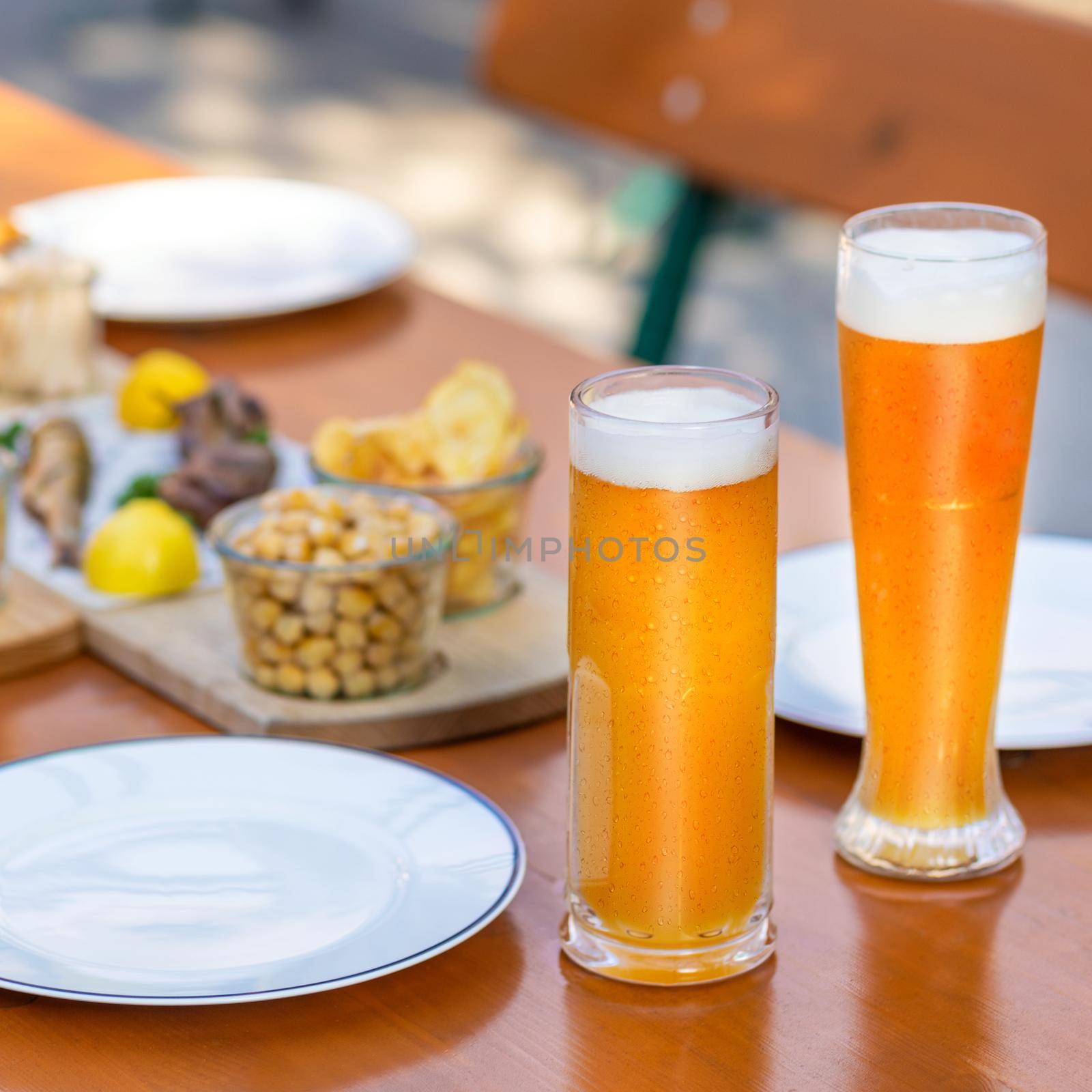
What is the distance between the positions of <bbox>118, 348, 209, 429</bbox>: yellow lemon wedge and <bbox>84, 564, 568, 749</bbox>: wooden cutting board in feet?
0.94

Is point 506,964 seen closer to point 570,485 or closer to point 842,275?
point 570,485

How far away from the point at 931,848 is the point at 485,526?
1.21 feet

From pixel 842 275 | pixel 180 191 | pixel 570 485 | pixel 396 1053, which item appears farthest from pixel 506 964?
pixel 180 191

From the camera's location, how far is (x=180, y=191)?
1.84m

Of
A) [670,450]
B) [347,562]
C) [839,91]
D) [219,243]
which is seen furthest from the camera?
[839,91]

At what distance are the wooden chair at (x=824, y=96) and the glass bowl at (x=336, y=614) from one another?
93cm

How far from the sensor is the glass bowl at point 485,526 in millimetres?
1039

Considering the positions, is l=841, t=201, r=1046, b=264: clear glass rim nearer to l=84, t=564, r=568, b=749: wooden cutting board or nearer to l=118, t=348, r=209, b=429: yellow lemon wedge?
l=84, t=564, r=568, b=749: wooden cutting board

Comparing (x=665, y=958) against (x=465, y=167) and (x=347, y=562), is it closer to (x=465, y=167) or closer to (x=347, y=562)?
(x=347, y=562)

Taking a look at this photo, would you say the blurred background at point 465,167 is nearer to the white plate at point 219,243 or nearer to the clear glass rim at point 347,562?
the white plate at point 219,243

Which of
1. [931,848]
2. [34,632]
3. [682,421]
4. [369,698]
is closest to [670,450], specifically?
[682,421]

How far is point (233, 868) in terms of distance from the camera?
77 cm

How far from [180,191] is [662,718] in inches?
51.5

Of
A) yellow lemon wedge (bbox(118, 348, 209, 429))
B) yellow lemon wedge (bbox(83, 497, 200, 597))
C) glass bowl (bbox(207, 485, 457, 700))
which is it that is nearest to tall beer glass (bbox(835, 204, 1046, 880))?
glass bowl (bbox(207, 485, 457, 700))
